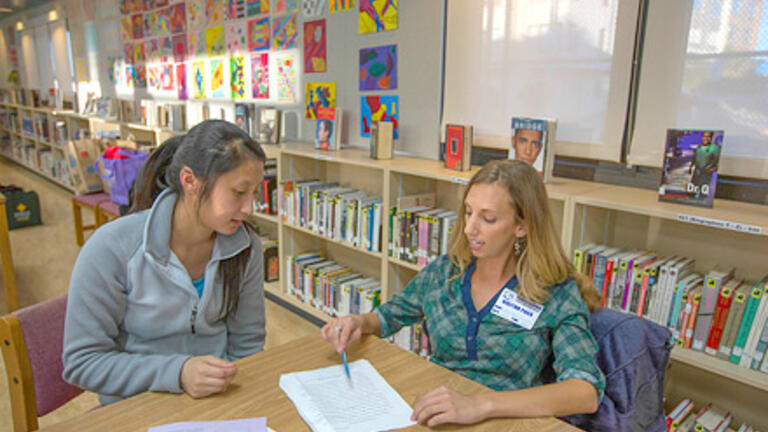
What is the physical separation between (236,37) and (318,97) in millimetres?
1233

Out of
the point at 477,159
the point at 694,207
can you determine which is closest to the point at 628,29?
the point at 694,207

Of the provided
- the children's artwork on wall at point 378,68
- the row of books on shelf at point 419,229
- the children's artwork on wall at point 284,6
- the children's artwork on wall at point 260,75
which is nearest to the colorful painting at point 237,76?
the children's artwork on wall at point 260,75

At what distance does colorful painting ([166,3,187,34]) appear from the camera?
4.88m

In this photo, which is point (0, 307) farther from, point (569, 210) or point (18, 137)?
point (18, 137)

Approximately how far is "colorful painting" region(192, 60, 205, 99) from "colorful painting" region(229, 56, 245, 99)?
52 cm

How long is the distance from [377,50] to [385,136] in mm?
581

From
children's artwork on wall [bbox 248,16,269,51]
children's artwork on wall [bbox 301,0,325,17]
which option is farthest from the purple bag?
children's artwork on wall [bbox 301,0,325,17]

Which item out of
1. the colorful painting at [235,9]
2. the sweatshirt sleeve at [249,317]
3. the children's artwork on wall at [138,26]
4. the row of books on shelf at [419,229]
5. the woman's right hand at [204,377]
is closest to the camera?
the woman's right hand at [204,377]

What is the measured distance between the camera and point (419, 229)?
2.59 m

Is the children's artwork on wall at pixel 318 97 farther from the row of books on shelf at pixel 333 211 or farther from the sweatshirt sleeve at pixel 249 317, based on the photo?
the sweatshirt sleeve at pixel 249 317

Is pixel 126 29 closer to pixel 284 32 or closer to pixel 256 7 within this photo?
pixel 256 7

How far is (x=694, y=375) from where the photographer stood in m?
1.99

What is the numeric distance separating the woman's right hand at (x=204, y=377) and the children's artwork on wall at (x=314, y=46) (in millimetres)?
2694

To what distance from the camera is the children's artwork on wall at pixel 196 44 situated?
4.70 meters
